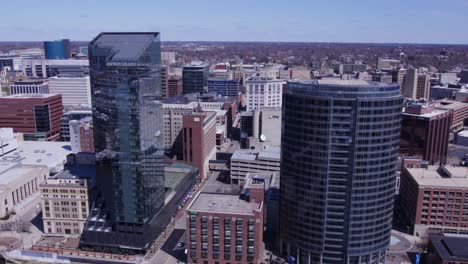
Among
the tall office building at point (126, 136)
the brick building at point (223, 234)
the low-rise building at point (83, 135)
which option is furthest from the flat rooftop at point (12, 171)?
the brick building at point (223, 234)

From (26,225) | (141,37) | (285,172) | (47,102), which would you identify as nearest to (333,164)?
(285,172)

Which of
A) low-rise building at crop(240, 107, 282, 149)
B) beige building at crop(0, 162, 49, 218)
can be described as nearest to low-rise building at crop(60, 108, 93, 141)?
beige building at crop(0, 162, 49, 218)

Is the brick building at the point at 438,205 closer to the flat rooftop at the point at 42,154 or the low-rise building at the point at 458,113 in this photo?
the low-rise building at the point at 458,113

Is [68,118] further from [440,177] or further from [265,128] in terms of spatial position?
[440,177]

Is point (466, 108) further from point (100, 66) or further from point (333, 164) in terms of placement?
point (100, 66)

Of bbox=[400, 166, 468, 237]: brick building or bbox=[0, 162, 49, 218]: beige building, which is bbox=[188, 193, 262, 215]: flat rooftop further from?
bbox=[0, 162, 49, 218]: beige building
